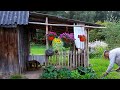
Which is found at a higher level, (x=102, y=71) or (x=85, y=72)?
(x=85, y=72)

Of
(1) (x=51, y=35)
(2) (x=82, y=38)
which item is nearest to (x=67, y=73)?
(1) (x=51, y=35)

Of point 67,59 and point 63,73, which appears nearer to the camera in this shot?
point 63,73

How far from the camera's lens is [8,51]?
10281mm

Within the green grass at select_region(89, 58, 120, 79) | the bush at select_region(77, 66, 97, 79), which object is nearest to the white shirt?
the green grass at select_region(89, 58, 120, 79)

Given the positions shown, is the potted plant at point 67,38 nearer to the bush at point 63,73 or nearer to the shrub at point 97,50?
the bush at point 63,73

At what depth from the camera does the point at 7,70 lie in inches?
408

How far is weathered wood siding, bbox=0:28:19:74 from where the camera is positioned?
33.6ft

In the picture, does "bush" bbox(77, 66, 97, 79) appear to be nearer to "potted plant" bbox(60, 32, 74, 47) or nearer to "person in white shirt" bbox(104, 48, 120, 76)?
"potted plant" bbox(60, 32, 74, 47)

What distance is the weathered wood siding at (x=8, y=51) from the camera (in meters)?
10.2

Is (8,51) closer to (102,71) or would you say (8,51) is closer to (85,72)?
(85,72)

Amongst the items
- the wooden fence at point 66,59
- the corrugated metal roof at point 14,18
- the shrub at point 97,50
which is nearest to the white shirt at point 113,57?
the wooden fence at point 66,59
